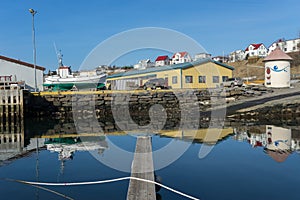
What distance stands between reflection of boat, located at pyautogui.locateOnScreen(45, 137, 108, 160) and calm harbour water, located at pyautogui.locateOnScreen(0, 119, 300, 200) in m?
0.03

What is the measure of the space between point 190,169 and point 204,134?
496 cm

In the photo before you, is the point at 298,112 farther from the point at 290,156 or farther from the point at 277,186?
the point at 277,186

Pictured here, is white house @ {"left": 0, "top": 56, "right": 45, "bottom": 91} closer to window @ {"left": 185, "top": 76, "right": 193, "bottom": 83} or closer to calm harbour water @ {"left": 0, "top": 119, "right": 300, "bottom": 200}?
window @ {"left": 185, "top": 76, "right": 193, "bottom": 83}

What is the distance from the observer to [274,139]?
10.1 m

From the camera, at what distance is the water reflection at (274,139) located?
27.0ft

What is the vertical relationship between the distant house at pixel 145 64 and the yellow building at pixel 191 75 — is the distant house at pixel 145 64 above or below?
above

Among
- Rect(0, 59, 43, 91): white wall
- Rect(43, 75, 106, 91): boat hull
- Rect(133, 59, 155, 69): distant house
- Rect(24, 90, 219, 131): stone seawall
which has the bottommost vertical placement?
Rect(24, 90, 219, 131): stone seawall

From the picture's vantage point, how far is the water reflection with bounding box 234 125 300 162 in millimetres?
8242

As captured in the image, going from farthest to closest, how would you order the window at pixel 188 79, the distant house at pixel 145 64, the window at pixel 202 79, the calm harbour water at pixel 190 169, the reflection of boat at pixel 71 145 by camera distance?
the distant house at pixel 145 64 → the window at pixel 202 79 → the window at pixel 188 79 → the reflection of boat at pixel 71 145 → the calm harbour water at pixel 190 169

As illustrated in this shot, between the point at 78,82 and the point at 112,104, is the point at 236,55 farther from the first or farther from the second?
the point at 112,104

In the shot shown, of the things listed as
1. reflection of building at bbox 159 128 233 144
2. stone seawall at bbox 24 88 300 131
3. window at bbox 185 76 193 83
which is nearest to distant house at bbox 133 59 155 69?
window at bbox 185 76 193 83

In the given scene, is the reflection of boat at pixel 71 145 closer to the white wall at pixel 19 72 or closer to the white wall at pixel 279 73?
the white wall at pixel 279 73

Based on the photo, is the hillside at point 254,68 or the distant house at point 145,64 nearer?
the distant house at point 145,64

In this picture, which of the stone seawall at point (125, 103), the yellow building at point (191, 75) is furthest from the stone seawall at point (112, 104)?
the yellow building at point (191, 75)
